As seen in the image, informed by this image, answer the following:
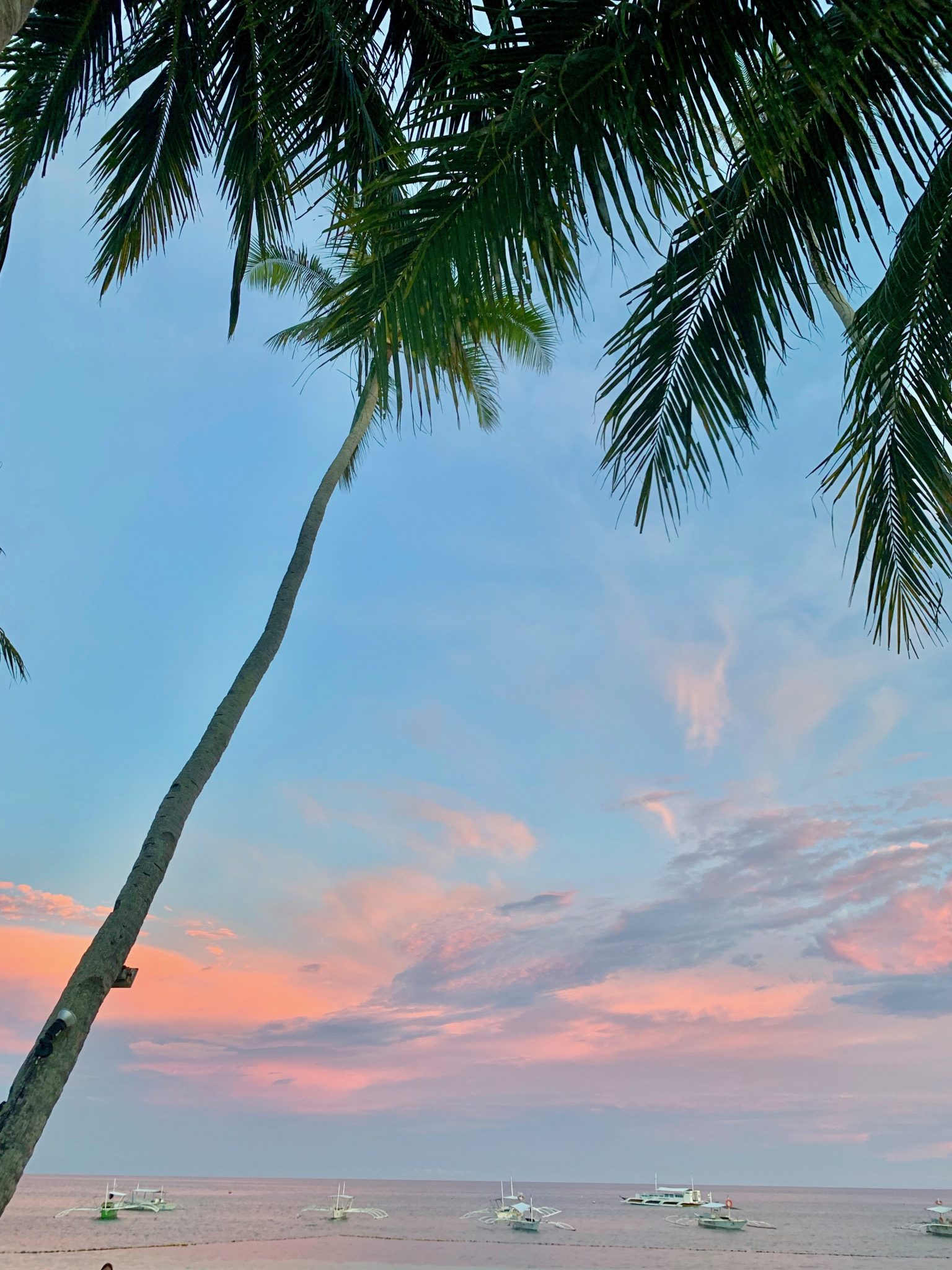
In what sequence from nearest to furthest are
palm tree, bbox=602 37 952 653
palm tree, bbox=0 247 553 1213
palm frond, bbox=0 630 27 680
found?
palm tree, bbox=0 247 553 1213 → palm tree, bbox=602 37 952 653 → palm frond, bbox=0 630 27 680

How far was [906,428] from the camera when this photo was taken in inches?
154

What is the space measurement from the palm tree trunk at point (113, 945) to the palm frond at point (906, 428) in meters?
2.05

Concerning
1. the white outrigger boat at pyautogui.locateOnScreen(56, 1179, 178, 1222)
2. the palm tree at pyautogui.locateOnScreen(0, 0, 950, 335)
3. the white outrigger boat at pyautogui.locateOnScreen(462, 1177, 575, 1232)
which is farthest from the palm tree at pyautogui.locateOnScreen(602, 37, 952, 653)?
the white outrigger boat at pyautogui.locateOnScreen(56, 1179, 178, 1222)

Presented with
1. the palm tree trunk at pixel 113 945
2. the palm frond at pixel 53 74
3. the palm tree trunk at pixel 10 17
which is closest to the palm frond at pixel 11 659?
the palm tree trunk at pixel 113 945

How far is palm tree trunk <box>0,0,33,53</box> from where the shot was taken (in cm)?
197

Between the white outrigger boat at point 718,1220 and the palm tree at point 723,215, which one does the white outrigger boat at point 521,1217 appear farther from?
the palm tree at point 723,215

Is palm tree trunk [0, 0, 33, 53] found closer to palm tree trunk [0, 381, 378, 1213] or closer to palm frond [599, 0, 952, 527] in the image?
palm tree trunk [0, 381, 378, 1213]

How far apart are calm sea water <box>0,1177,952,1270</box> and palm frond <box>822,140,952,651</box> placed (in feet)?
113

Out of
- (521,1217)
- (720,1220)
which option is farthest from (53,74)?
(720,1220)

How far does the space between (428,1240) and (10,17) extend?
185 ft

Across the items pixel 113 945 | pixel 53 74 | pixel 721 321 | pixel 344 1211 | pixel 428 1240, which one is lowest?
pixel 113 945

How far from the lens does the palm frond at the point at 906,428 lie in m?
3.67

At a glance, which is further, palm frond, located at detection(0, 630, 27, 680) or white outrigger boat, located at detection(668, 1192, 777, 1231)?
white outrigger boat, located at detection(668, 1192, 777, 1231)

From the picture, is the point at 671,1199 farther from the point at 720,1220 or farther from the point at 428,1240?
the point at 428,1240
